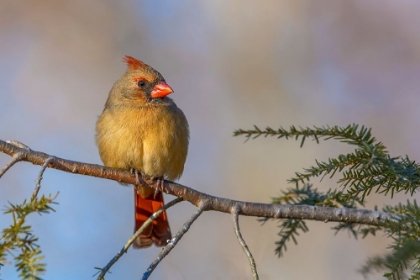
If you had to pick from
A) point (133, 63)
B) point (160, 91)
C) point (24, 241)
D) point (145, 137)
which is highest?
point (133, 63)

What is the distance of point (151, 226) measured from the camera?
12.9ft

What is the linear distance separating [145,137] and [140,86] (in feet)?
1.97

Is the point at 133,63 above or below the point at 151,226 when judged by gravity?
above

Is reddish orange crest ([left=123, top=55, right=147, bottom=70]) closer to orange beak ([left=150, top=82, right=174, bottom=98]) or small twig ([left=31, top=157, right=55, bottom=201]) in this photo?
orange beak ([left=150, top=82, right=174, bottom=98])

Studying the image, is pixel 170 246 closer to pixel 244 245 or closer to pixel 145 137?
pixel 244 245

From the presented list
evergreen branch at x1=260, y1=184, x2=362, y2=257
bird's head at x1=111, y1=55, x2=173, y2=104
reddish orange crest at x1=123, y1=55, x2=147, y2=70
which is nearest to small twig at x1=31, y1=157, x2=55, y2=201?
evergreen branch at x1=260, y1=184, x2=362, y2=257

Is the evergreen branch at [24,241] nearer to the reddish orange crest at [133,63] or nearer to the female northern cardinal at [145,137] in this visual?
the female northern cardinal at [145,137]

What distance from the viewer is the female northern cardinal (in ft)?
12.0

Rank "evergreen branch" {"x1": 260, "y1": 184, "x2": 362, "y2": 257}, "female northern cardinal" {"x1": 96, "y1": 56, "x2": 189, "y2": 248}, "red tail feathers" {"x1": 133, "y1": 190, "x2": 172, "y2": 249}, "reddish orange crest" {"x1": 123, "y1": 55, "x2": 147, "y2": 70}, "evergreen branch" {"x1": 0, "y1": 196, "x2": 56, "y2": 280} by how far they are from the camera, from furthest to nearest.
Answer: "reddish orange crest" {"x1": 123, "y1": 55, "x2": 147, "y2": 70} < "red tail feathers" {"x1": 133, "y1": 190, "x2": 172, "y2": 249} < "female northern cardinal" {"x1": 96, "y1": 56, "x2": 189, "y2": 248} < "evergreen branch" {"x1": 260, "y1": 184, "x2": 362, "y2": 257} < "evergreen branch" {"x1": 0, "y1": 196, "x2": 56, "y2": 280}

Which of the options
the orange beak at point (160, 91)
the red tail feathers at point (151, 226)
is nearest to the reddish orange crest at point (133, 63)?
the orange beak at point (160, 91)

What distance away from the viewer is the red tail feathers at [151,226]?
12.9ft

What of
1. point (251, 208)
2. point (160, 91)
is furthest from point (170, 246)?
point (160, 91)

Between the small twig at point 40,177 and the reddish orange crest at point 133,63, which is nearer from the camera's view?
the small twig at point 40,177

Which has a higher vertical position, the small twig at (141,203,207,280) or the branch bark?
the branch bark
